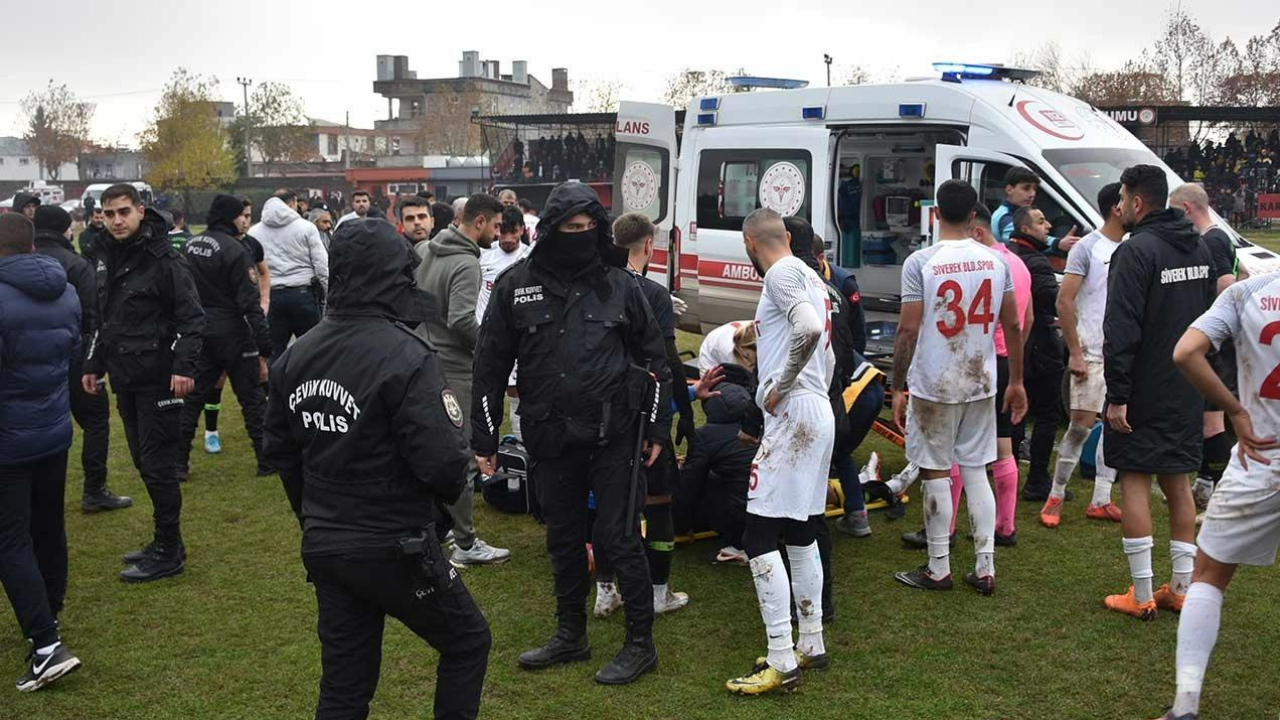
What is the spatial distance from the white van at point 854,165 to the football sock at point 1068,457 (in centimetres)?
230

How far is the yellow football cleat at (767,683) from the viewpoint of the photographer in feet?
14.8

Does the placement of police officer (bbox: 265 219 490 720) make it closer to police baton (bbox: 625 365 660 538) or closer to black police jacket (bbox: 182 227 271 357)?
police baton (bbox: 625 365 660 538)

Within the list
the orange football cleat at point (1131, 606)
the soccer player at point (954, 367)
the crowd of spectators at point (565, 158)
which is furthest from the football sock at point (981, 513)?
the crowd of spectators at point (565, 158)

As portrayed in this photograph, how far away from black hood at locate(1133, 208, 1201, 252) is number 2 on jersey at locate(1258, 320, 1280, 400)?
4.30 ft

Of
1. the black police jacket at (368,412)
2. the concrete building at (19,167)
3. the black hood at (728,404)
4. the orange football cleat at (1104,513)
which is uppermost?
the concrete building at (19,167)

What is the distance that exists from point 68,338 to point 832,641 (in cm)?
371

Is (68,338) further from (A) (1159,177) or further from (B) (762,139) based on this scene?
(B) (762,139)

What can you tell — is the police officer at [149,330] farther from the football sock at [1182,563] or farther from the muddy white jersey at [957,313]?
the football sock at [1182,563]

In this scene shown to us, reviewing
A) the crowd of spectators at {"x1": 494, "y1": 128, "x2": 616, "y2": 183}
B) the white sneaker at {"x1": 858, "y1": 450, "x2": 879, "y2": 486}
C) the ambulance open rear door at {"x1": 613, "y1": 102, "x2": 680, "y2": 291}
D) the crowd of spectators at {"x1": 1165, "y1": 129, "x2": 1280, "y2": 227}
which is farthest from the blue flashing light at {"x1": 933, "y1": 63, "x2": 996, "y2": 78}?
the crowd of spectators at {"x1": 494, "y1": 128, "x2": 616, "y2": 183}

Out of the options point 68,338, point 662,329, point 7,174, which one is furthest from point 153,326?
point 7,174

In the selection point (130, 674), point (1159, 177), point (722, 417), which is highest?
point (1159, 177)

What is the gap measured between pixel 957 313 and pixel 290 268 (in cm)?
593

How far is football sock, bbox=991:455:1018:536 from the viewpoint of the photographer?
608 cm

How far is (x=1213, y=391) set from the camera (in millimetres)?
3855
